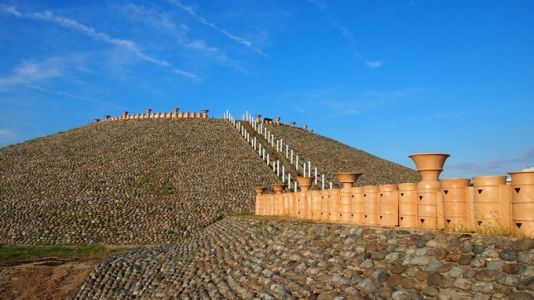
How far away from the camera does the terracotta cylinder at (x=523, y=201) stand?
292 inches

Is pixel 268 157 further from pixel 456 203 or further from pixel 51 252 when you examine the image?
pixel 456 203

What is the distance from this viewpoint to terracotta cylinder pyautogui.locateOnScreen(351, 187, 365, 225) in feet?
42.3

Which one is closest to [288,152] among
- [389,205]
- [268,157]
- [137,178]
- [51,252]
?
[268,157]

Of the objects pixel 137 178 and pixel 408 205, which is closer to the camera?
pixel 408 205

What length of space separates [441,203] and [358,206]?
3.93 metres

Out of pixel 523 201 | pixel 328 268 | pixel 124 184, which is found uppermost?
pixel 124 184

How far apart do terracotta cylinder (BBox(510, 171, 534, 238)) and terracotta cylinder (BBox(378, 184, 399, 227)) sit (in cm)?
349

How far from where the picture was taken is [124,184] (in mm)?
33375

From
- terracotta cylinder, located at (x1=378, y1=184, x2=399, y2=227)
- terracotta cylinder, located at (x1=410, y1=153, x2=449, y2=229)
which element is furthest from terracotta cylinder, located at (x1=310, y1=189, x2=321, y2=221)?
terracotta cylinder, located at (x1=410, y1=153, x2=449, y2=229)

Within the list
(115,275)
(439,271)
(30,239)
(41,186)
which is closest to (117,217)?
(30,239)

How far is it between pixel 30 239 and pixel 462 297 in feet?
80.9

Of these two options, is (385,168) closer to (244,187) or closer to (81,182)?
(244,187)

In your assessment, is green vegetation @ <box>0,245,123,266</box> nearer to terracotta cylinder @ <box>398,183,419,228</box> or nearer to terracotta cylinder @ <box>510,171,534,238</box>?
terracotta cylinder @ <box>398,183,419,228</box>

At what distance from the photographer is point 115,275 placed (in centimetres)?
1834
